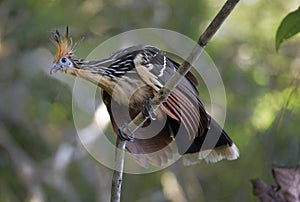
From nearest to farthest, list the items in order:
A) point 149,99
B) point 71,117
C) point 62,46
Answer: point 149,99 → point 62,46 → point 71,117

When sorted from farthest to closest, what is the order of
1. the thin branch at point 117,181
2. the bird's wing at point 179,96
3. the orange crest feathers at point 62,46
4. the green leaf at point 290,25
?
1. the orange crest feathers at point 62,46
2. the bird's wing at point 179,96
3. the thin branch at point 117,181
4. the green leaf at point 290,25

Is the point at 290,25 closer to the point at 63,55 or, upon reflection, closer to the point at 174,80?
the point at 174,80

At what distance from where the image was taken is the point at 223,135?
231 cm

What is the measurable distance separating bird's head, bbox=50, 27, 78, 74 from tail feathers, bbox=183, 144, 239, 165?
54 centimetres

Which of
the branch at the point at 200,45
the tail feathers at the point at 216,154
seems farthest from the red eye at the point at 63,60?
the tail feathers at the point at 216,154

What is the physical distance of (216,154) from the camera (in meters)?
2.34

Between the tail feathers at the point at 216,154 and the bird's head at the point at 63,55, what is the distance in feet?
1.77

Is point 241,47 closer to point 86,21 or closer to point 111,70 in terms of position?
point 86,21

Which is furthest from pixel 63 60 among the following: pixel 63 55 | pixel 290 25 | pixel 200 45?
pixel 290 25

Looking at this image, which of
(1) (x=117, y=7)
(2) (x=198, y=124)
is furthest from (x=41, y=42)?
(2) (x=198, y=124)

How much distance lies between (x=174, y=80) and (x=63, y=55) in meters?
0.60

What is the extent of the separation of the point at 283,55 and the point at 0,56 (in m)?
1.96

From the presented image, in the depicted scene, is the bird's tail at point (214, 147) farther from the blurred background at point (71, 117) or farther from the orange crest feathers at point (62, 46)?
the blurred background at point (71, 117)

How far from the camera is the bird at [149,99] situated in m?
2.20
